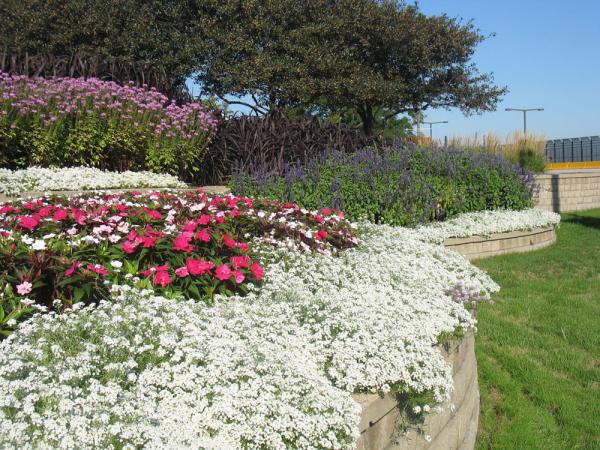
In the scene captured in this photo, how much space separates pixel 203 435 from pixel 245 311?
1090 mm

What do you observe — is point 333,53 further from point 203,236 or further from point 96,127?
point 203,236

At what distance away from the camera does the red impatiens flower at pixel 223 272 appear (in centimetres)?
349

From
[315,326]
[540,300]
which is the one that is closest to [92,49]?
[540,300]

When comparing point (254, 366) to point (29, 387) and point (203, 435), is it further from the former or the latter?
point (29, 387)

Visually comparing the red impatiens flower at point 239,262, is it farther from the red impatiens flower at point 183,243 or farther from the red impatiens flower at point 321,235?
the red impatiens flower at point 321,235

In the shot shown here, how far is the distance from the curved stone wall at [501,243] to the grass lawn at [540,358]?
0.31m

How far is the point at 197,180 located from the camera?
11.2 m

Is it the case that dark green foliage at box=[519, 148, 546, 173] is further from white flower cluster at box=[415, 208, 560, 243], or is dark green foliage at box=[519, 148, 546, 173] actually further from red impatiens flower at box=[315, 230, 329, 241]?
red impatiens flower at box=[315, 230, 329, 241]

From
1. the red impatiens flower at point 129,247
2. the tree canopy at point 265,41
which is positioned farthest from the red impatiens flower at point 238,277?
the tree canopy at point 265,41

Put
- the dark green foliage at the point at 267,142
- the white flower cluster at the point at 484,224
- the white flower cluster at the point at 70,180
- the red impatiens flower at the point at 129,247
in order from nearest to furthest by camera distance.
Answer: the red impatiens flower at the point at 129,247
the white flower cluster at the point at 484,224
the white flower cluster at the point at 70,180
the dark green foliage at the point at 267,142

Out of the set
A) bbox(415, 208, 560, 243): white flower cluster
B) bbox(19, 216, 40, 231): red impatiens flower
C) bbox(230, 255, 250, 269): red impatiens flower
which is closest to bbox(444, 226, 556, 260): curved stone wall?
bbox(415, 208, 560, 243): white flower cluster

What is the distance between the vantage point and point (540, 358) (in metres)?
4.87

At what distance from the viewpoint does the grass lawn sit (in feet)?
12.5

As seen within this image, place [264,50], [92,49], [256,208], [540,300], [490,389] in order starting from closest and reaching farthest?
[490,389]
[256,208]
[540,300]
[92,49]
[264,50]
